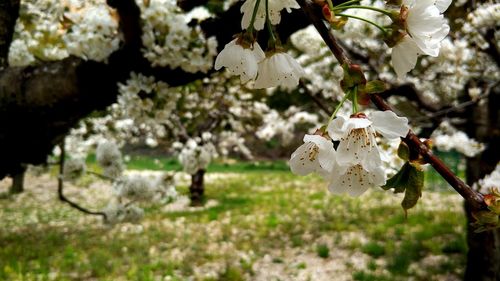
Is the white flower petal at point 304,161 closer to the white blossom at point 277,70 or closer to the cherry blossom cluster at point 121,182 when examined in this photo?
the white blossom at point 277,70

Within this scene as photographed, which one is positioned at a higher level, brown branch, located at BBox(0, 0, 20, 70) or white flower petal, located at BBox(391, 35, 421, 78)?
brown branch, located at BBox(0, 0, 20, 70)

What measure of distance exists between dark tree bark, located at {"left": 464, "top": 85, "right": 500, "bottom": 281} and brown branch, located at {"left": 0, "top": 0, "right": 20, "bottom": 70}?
3038mm

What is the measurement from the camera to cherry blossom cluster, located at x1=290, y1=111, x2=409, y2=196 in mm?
560

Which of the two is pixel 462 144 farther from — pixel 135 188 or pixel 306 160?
pixel 306 160

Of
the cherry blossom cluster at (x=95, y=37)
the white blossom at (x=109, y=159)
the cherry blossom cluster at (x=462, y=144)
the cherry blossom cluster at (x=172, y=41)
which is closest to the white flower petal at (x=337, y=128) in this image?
the cherry blossom cluster at (x=172, y=41)

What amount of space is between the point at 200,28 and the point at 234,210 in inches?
249

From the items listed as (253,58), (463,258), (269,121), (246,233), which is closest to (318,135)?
(253,58)

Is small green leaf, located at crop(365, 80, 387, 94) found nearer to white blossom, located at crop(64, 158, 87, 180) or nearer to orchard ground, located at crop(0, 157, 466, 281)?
white blossom, located at crop(64, 158, 87, 180)

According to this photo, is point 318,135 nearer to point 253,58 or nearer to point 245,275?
point 253,58

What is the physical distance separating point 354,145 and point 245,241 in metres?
5.45

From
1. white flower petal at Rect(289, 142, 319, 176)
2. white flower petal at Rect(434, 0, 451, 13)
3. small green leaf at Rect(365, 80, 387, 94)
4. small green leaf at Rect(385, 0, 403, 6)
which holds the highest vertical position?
white flower petal at Rect(434, 0, 451, 13)

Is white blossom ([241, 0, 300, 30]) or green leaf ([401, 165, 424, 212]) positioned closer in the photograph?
green leaf ([401, 165, 424, 212])

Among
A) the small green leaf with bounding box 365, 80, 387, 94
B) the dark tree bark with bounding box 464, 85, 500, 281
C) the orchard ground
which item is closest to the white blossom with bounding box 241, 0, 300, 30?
the small green leaf with bounding box 365, 80, 387, 94

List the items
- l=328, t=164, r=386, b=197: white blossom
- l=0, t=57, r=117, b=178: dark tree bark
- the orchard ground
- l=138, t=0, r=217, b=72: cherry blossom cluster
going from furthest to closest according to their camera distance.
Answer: the orchard ground → l=0, t=57, r=117, b=178: dark tree bark → l=138, t=0, r=217, b=72: cherry blossom cluster → l=328, t=164, r=386, b=197: white blossom
